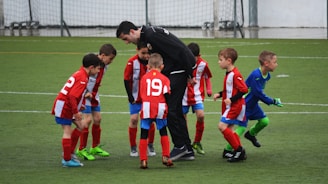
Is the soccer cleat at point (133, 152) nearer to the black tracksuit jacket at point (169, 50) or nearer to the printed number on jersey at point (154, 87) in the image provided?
the black tracksuit jacket at point (169, 50)

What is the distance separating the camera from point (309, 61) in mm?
22984

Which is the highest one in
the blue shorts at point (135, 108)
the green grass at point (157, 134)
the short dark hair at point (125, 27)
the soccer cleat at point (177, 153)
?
the short dark hair at point (125, 27)

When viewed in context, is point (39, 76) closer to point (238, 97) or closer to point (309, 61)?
point (309, 61)

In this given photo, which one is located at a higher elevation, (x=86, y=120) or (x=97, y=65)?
(x=97, y=65)

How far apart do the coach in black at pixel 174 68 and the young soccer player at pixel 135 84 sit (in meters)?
0.39

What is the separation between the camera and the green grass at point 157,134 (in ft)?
32.2

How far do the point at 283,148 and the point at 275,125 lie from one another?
2072 millimetres

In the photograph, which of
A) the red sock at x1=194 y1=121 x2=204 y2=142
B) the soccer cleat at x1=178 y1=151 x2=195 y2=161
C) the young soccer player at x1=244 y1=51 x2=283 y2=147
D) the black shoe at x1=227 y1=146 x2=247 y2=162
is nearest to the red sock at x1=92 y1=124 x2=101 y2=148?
the soccer cleat at x1=178 y1=151 x2=195 y2=161

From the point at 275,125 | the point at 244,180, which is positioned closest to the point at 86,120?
the point at 244,180

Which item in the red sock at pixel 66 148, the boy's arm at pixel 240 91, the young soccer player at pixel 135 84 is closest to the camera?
the red sock at pixel 66 148

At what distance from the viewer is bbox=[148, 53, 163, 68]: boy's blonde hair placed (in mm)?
10391

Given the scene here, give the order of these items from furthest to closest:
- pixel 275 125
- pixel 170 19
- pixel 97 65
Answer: pixel 170 19
pixel 275 125
pixel 97 65

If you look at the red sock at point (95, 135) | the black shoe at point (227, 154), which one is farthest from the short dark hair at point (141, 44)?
the black shoe at point (227, 154)

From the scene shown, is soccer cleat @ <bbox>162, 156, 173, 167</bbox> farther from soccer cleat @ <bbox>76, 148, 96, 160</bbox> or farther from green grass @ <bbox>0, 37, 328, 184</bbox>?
soccer cleat @ <bbox>76, 148, 96, 160</bbox>
